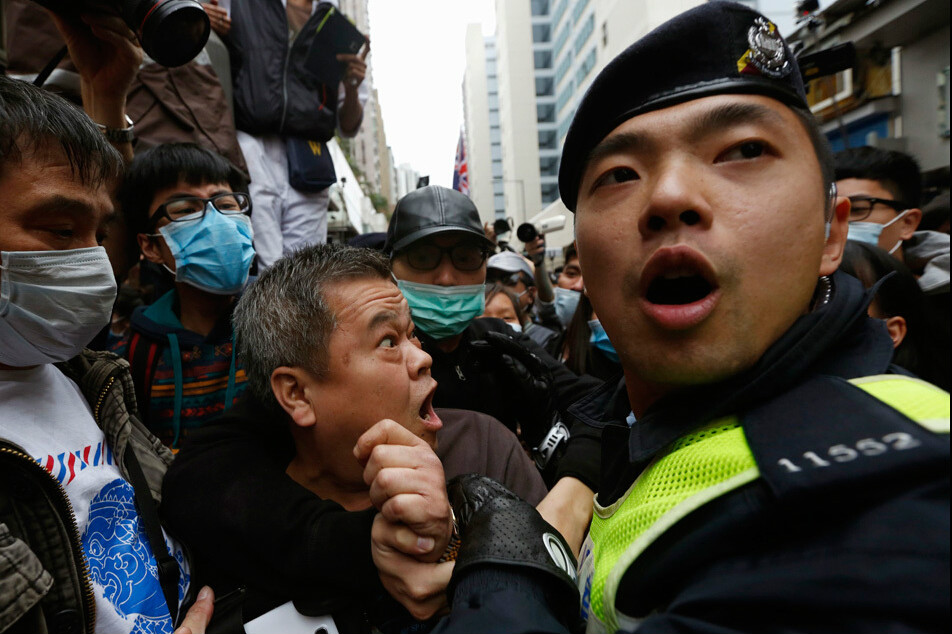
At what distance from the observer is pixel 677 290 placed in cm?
109

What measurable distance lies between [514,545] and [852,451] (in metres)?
0.63

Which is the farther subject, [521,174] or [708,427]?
[521,174]

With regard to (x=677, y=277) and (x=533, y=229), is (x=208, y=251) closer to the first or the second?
(x=677, y=277)

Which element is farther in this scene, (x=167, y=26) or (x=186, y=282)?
(x=186, y=282)

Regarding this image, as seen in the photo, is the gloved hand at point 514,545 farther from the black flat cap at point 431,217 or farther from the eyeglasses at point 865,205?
the eyeglasses at point 865,205

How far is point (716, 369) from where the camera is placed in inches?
38.7

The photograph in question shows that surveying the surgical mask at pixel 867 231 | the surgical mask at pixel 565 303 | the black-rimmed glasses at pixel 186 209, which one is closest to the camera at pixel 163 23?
the black-rimmed glasses at pixel 186 209

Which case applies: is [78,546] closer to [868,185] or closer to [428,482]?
[428,482]

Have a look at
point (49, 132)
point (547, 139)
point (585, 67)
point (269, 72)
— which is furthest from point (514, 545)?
point (547, 139)

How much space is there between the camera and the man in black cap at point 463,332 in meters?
2.93

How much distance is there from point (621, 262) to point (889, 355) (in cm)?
45

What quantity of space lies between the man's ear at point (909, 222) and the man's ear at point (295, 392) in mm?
3919

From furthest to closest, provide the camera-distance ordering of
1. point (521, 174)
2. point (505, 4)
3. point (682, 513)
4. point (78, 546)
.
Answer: point (505, 4) → point (521, 174) → point (78, 546) → point (682, 513)

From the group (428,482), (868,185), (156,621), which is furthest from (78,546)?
(868,185)
